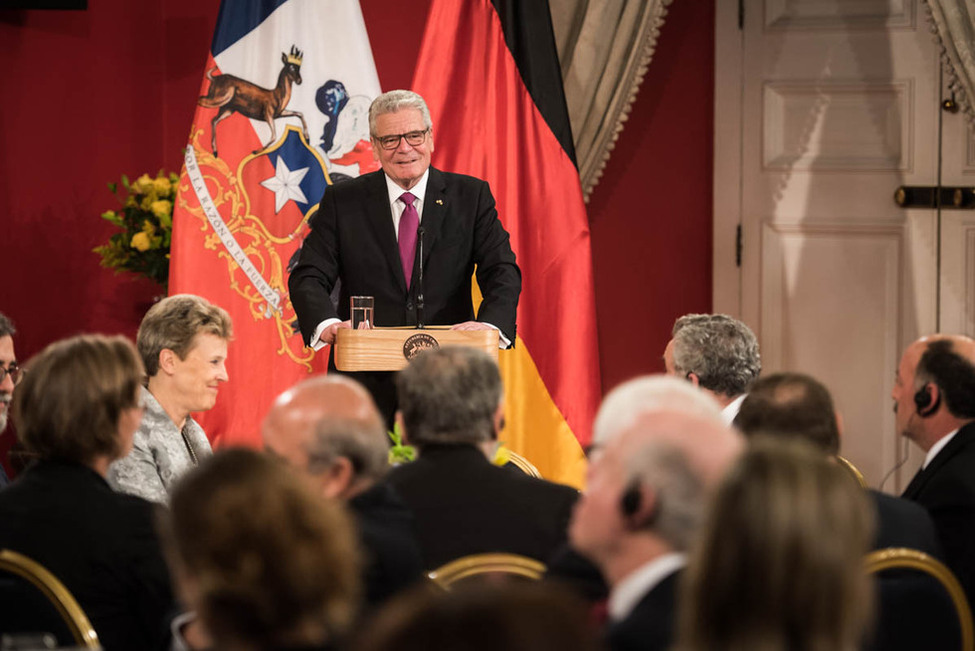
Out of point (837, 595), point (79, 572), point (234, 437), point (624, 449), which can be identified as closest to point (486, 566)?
point (624, 449)

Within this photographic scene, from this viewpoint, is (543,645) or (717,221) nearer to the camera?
(543,645)

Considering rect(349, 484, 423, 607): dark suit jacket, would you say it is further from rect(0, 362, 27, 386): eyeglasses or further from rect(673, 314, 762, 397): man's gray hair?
rect(0, 362, 27, 386): eyeglasses

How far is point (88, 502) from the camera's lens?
2018mm

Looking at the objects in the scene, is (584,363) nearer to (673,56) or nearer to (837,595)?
(673,56)

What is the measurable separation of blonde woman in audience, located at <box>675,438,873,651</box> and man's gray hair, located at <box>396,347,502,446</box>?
3.51 feet

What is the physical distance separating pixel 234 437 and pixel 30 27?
6.02 ft

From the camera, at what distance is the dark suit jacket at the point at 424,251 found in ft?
12.8

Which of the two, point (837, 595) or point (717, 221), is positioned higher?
point (717, 221)

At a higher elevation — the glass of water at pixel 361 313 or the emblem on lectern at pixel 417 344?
the glass of water at pixel 361 313

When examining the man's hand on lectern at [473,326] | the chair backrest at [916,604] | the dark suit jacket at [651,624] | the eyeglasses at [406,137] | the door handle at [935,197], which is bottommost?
the chair backrest at [916,604]

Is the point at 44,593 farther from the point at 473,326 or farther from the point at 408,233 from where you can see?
the point at 408,233

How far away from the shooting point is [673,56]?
17.8 feet

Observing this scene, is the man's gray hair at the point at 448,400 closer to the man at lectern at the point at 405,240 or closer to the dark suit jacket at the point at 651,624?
the dark suit jacket at the point at 651,624

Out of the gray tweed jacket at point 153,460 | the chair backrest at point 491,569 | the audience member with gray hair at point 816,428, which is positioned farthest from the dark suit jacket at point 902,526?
the gray tweed jacket at point 153,460
